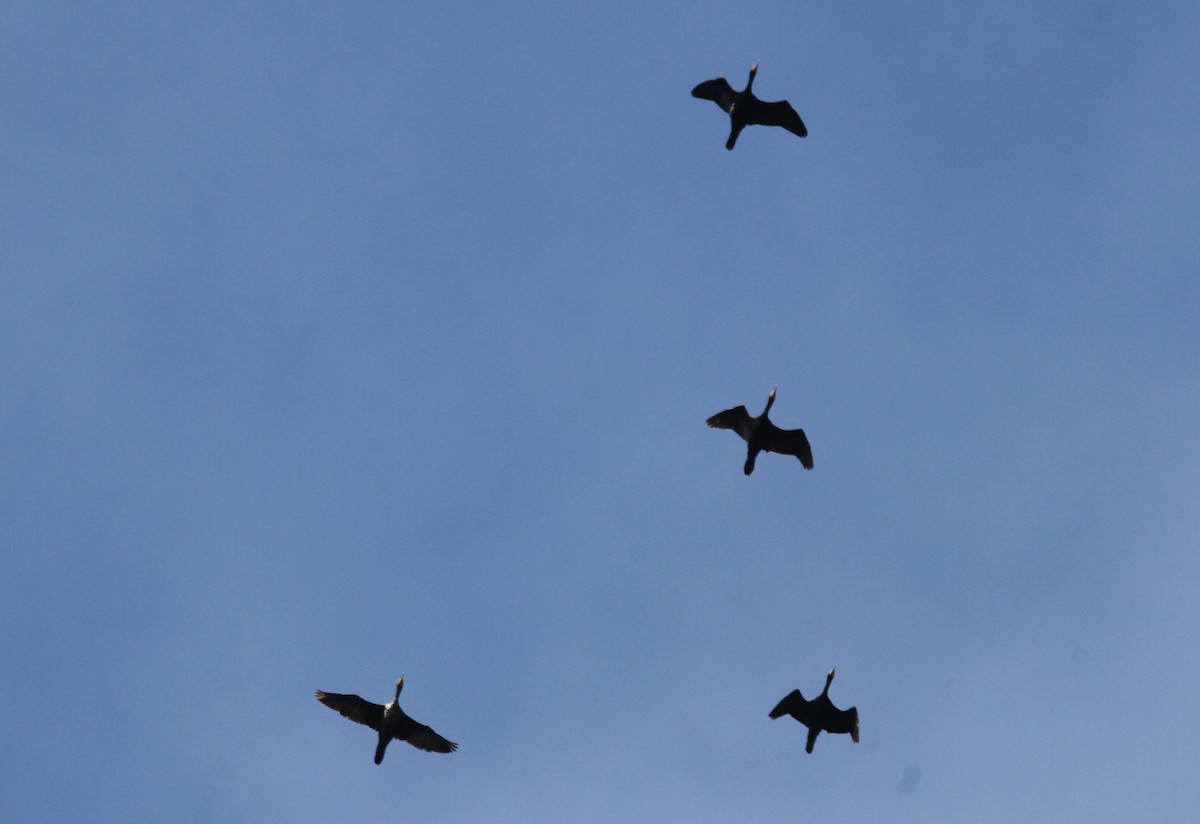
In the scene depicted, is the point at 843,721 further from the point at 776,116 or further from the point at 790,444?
the point at 776,116

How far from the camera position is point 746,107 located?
40.4 m

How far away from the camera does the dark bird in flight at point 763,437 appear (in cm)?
3850

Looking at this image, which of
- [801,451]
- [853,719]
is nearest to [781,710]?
[853,719]

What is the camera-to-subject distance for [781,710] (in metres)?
36.2

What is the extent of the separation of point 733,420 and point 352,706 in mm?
14025

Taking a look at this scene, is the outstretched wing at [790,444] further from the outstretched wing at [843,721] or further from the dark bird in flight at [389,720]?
the dark bird in flight at [389,720]

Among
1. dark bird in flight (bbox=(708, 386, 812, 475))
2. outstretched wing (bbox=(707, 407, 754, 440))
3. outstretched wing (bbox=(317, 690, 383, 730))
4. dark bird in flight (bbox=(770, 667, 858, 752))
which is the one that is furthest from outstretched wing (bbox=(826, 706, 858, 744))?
outstretched wing (bbox=(317, 690, 383, 730))

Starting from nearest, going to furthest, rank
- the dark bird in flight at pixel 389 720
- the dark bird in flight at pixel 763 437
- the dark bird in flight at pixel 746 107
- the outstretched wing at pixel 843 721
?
the outstretched wing at pixel 843 721, the dark bird in flight at pixel 389 720, the dark bird in flight at pixel 763 437, the dark bird in flight at pixel 746 107

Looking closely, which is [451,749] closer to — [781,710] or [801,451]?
[781,710]

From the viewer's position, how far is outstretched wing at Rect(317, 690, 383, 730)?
37.4 meters

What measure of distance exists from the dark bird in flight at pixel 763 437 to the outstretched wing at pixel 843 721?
733 cm

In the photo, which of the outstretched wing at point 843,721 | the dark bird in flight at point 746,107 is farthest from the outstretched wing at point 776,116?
the outstretched wing at point 843,721

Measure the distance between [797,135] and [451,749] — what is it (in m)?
21.8

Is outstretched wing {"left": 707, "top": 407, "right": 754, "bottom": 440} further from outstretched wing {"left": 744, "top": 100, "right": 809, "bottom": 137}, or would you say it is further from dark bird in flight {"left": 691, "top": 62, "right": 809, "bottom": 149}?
outstretched wing {"left": 744, "top": 100, "right": 809, "bottom": 137}
